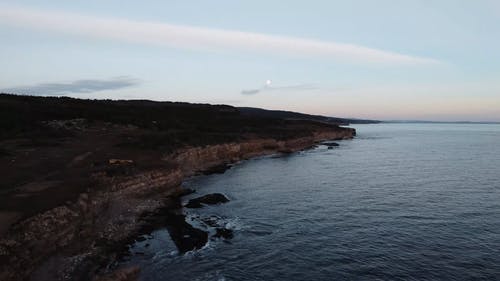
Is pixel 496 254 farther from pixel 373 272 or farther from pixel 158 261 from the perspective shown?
pixel 158 261

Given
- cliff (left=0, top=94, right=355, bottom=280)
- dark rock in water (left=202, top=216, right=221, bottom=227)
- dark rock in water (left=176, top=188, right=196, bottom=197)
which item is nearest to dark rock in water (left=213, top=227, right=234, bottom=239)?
dark rock in water (left=202, top=216, right=221, bottom=227)

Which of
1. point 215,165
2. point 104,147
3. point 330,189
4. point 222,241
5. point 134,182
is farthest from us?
point 215,165

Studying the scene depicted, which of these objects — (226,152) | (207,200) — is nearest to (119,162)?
(207,200)

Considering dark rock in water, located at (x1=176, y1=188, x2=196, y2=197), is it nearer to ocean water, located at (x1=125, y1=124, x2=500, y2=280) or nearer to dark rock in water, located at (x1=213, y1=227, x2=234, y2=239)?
ocean water, located at (x1=125, y1=124, x2=500, y2=280)

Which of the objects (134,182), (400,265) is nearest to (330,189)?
(134,182)

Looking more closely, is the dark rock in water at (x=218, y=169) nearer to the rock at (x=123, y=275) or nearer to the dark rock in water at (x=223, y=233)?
the dark rock in water at (x=223, y=233)

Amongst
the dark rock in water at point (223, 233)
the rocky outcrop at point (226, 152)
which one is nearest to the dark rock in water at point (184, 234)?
the dark rock in water at point (223, 233)
